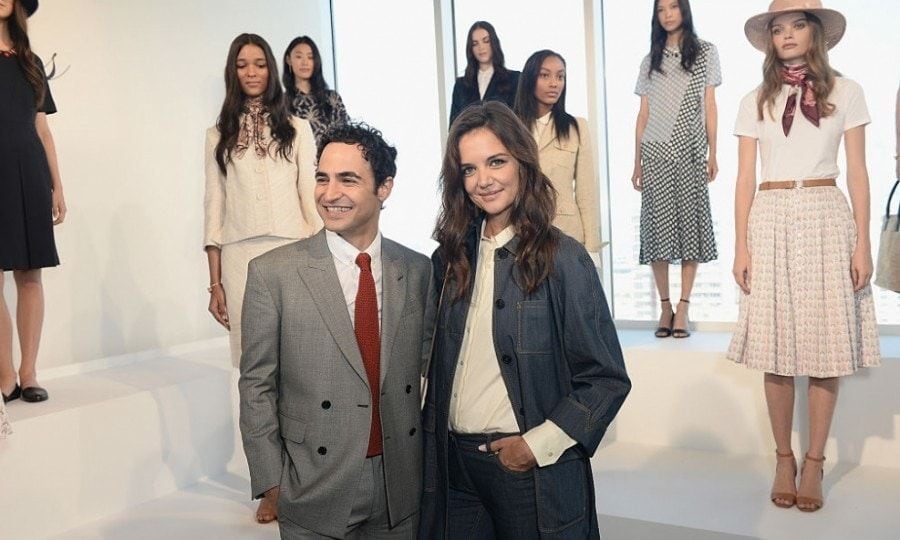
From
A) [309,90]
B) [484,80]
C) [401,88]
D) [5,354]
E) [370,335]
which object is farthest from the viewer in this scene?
[401,88]

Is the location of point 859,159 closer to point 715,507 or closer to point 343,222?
point 715,507

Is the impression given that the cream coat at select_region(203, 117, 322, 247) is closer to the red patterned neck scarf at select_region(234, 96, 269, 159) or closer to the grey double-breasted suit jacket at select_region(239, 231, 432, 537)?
the red patterned neck scarf at select_region(234, 96, 269, 159)

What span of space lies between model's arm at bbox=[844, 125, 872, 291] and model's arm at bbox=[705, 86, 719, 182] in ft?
3.96

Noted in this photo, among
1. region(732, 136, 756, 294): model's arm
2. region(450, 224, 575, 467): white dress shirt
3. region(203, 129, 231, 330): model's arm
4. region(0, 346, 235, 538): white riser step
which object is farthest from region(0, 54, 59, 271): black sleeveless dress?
region(732, 136, 756, 294): model's arm

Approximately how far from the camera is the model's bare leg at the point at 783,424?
2961 mm

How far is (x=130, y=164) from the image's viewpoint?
187 inches

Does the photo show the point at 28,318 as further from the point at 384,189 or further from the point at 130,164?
the point at 384,189

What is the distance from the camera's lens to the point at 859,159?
2826mm

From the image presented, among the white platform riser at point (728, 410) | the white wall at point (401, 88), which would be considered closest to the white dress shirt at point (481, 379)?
the white platform riser at point (728, 410)

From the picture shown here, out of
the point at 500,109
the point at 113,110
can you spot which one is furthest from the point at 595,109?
the point at 500,109

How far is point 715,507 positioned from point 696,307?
1.86 metres

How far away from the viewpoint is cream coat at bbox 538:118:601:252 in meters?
3.69

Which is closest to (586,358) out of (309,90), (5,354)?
(5,354)

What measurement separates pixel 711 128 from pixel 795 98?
124 centimetres
